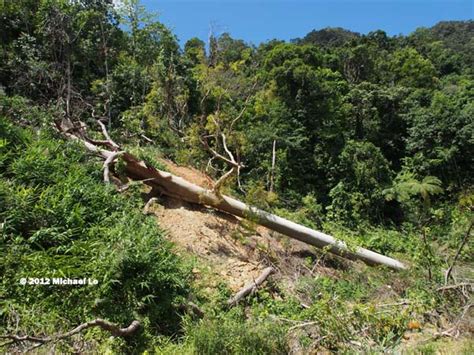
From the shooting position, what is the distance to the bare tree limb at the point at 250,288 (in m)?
6.01

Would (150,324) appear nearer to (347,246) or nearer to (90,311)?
(90,311)

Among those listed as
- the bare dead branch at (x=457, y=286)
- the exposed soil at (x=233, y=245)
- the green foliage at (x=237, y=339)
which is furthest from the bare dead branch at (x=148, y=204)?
the bare dead branch at (x=457, y=286)

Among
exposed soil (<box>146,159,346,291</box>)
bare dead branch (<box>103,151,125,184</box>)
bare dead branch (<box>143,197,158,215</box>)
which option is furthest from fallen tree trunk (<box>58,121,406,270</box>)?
bare dead branch (<box>143,197,158,215</box>)

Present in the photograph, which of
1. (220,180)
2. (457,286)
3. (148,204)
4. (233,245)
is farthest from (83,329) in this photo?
(457,286)

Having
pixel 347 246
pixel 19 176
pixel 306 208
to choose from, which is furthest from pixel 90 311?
pixel 306 208

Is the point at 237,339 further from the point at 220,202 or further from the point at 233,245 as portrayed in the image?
the point at 220,202

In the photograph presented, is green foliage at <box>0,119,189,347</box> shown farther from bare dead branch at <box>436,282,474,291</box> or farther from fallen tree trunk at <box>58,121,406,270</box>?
bare dead branch at <box>436,282,474,291</box>

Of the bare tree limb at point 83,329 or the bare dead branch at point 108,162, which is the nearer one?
the bare tree limb at point 83,329

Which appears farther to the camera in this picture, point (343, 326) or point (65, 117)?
point (65, 117)

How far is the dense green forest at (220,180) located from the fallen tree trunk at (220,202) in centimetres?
37

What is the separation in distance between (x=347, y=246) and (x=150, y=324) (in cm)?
531

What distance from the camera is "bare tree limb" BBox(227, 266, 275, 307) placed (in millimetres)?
6006

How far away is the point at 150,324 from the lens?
491 centimetres

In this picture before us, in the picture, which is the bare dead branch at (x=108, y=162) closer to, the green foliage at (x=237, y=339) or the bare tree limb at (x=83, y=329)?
the bare tree limb at (x=83, y=329)
